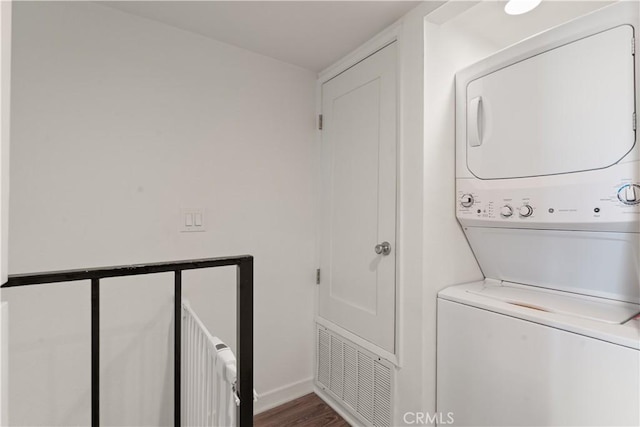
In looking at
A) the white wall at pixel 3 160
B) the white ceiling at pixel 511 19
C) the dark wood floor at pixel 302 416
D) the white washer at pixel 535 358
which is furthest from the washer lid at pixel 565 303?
the white wall at pixel 3 160

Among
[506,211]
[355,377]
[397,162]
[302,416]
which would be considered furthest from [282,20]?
[302,416]

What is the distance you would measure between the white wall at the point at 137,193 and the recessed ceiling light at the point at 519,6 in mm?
1235

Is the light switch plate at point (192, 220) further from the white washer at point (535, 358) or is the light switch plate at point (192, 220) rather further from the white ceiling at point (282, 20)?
the white washer at point (535, 358)

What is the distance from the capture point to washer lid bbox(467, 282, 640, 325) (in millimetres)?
1140

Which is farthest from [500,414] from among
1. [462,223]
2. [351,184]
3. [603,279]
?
[351,184]

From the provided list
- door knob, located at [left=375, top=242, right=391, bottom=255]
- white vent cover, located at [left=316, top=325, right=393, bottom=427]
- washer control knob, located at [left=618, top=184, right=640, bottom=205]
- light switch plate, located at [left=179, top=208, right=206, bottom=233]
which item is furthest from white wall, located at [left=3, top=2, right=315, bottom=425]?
washer control knob, located at [left=618, top=184, right=640, bottom=205]

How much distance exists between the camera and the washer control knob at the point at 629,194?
3.38 ft

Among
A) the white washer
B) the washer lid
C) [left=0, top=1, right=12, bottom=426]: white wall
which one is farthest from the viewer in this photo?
the washer lid

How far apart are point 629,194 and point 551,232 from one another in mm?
311

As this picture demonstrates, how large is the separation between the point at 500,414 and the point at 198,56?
2218 millimetres

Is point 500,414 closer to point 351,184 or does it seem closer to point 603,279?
point 603,279

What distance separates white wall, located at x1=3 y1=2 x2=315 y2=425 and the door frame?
0.13 metres

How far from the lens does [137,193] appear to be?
168 cm

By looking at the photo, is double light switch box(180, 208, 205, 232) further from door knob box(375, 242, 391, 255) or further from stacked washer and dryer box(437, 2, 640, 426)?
stacked washer and dryer box(437, 2, 640, 426)
